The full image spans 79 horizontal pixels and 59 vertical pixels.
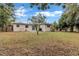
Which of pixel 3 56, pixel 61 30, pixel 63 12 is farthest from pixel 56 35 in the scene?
pixel 3 56

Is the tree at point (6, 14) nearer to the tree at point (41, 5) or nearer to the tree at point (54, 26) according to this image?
the tree at point (41, 5)

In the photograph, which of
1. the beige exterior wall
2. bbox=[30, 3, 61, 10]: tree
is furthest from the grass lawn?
bbox=[30, 3, 61, 10]: tree

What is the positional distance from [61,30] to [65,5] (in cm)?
34

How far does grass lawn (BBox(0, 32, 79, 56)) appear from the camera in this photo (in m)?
3.02

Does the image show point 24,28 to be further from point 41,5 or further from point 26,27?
point 41,5

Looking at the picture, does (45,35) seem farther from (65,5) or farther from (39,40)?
Result: (65,5)

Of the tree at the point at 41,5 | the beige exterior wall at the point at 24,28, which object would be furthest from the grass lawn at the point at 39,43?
the tree at the point at 41,5

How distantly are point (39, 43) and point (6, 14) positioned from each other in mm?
589

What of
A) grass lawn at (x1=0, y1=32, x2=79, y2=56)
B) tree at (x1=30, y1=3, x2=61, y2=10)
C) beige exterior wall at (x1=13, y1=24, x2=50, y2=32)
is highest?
tree at (x1=30, y1=3, x2=61, y2=10)

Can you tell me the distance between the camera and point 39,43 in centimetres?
304

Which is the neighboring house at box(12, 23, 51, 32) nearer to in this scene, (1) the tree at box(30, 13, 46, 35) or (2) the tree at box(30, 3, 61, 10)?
(1) the tree at box(30, 13, 46, 35)

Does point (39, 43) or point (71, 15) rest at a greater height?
point (71, 15)

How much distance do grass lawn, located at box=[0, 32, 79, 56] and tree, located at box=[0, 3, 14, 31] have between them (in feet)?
0.44

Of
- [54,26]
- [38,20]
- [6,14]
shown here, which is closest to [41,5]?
[38,20]
